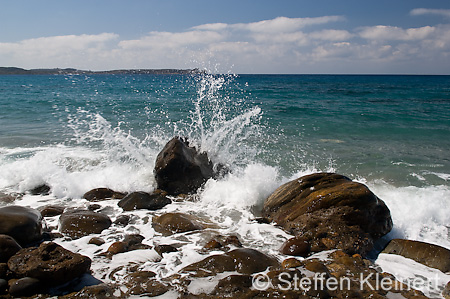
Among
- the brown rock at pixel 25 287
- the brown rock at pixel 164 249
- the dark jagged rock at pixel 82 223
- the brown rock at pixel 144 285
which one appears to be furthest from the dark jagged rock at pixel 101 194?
the brown rock at pixel 25 287

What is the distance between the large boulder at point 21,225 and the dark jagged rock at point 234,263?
2479 mm

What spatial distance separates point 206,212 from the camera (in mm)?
6621

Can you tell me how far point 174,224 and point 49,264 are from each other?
2.28 m

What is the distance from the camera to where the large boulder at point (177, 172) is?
7594 millimetres

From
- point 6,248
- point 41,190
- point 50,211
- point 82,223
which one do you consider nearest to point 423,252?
point 82,223

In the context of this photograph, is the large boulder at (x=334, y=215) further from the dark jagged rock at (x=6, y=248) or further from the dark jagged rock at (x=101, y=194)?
the dark jagged rock at (x=6, y=248)

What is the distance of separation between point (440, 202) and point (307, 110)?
50.6ft

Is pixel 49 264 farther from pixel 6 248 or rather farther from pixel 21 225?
pixel 21 225

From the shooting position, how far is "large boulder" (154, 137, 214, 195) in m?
7.59

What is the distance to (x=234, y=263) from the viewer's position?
13.8 ft

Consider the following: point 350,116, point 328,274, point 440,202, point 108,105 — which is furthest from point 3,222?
point 108,105

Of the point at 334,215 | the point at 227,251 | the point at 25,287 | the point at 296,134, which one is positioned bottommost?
the point at 227,251

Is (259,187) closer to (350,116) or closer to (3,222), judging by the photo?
(3,222)

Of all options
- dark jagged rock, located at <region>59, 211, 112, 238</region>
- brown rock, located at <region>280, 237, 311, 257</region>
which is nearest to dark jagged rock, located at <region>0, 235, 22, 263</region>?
dark jagged rock, located at <region>59, 211, 112, 238</region>
